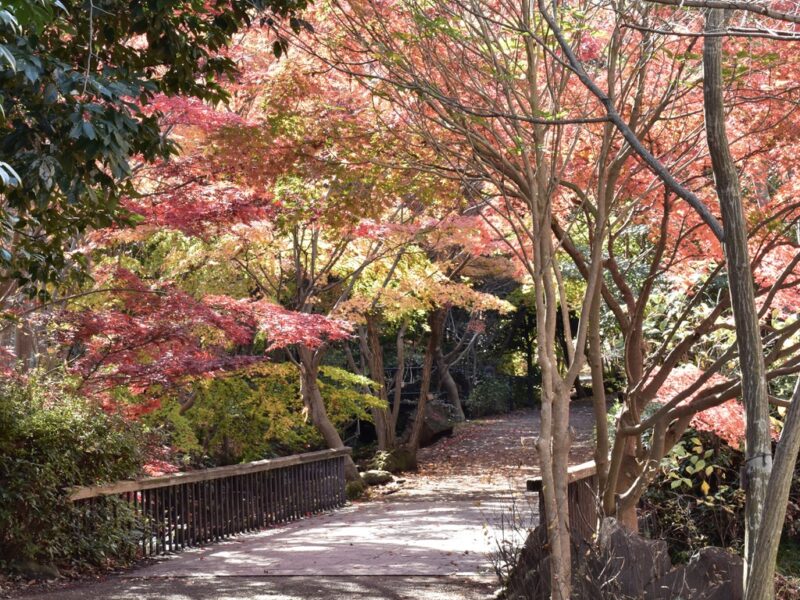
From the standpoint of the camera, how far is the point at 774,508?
2941mm

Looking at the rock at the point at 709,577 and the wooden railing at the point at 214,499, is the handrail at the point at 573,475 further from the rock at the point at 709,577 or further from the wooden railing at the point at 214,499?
the wooden railing at the point at 214,499

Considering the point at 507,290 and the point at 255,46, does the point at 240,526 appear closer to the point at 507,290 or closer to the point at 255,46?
the point at 255,46

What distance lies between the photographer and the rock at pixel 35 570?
7.62m

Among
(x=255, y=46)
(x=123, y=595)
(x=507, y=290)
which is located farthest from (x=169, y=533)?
(x=507, y=290)

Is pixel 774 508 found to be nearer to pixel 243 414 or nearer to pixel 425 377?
pixel 243 414

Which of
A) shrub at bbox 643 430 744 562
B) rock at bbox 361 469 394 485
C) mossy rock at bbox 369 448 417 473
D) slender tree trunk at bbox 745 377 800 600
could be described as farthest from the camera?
mossy rock at bbox 369 448 417 473

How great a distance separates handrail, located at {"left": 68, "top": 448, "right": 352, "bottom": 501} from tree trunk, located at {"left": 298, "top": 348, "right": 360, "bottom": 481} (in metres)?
2.22

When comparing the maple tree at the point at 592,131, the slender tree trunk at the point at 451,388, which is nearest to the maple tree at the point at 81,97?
the maple tree at the point at 592,131

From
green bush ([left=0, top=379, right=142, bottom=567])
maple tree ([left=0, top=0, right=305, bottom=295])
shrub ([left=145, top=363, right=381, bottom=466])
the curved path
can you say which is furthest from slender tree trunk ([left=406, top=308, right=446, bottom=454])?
maple tree ([left=0, top=0, right=305, bottom=295])

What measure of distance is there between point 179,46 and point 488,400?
23.4m

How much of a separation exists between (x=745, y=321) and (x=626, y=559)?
2705 mm

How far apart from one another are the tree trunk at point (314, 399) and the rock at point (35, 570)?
807cm

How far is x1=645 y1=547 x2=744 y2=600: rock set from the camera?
5688 millimetres

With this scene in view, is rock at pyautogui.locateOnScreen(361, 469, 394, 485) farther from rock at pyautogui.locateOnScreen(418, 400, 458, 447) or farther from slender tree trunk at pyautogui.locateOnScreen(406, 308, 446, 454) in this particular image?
rock at pyautogui.locateOnScreen(418, 400, 458, 447)
